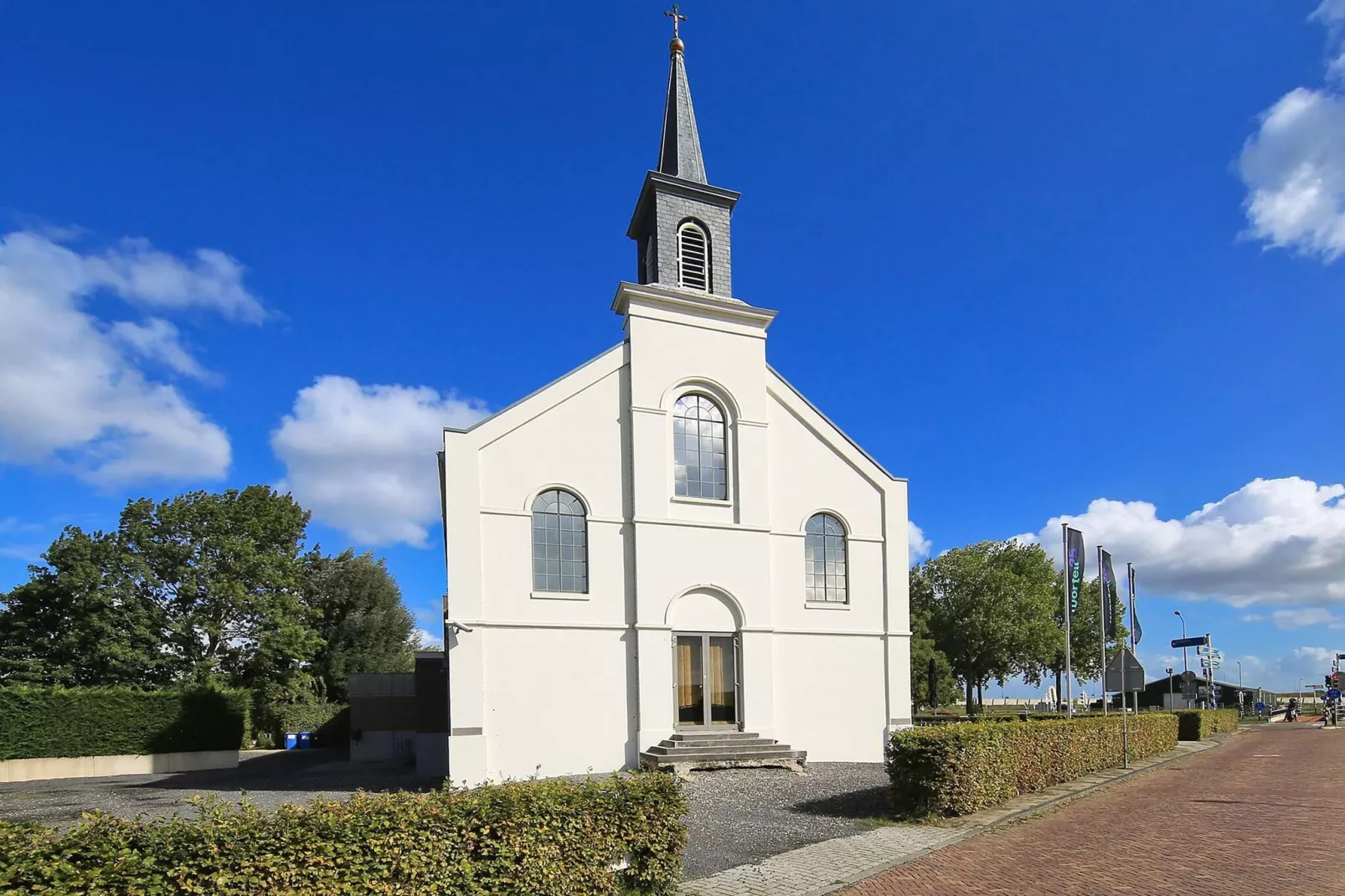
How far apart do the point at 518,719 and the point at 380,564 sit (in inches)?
1294

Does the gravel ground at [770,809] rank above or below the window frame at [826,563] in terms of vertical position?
below

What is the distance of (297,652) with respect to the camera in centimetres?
3569

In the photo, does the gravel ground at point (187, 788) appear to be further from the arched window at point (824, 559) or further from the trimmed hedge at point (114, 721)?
the arched window at point (824, 559)

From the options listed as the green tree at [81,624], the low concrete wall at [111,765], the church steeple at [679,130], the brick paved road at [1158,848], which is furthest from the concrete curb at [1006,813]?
the green tree at [81,624]

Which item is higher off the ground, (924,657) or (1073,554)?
(1073,554)

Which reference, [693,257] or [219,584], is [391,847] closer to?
[693,257]

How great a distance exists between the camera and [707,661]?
60.6 ft

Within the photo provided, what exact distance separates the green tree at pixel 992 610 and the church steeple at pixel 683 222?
3399 centimetres

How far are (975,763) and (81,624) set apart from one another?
3648cm

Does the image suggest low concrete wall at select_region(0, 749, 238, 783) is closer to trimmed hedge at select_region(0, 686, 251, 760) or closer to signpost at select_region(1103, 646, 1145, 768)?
trimmed hedge at select_region(0, 686, 251, 760)

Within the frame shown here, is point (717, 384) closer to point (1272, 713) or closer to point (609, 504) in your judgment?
point (609, 504)

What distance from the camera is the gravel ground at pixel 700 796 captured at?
1082 centimetres

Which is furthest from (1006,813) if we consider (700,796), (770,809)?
(700,796)

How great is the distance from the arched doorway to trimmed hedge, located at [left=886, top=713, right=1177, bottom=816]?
576cm
